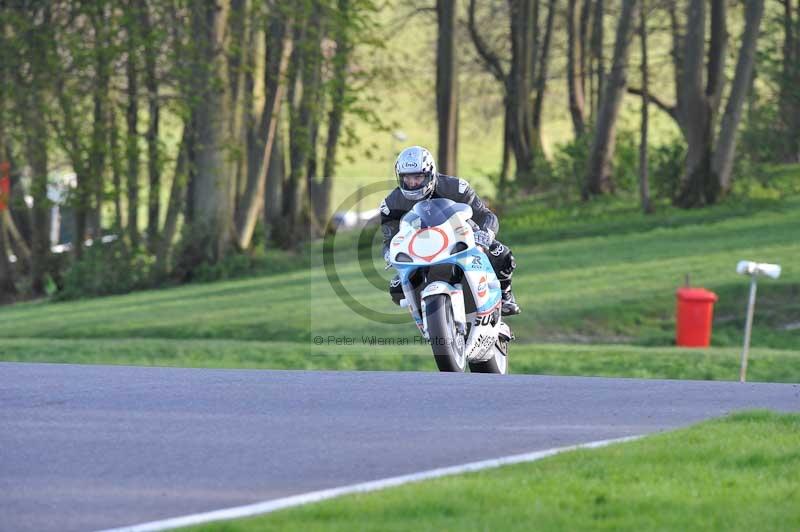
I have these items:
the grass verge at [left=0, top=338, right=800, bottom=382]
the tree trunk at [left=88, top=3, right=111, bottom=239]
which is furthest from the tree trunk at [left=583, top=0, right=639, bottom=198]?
the grass verge at [left=0, top=338, right=800, bottom=382]

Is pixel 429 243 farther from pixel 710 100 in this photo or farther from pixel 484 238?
pixel 710 100

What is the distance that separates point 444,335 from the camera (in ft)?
42.0

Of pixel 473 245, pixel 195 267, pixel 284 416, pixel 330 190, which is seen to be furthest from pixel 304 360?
pixel 330 190

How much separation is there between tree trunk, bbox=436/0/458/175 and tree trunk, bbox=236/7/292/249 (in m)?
4.03

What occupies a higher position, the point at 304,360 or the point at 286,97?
the point at 286,97

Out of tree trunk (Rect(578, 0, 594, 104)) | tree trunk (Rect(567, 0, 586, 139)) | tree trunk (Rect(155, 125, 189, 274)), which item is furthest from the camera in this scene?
tree trunk (Rect(578, 0, 594, 104))

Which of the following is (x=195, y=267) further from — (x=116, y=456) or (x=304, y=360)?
(x=116, y=456)

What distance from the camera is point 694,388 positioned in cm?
1159

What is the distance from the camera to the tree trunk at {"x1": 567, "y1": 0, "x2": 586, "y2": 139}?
51125 mm

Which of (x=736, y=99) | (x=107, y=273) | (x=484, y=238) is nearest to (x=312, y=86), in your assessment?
(x=107, y=273)

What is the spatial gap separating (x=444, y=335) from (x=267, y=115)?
28.1 meters

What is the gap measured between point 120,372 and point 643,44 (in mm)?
30068

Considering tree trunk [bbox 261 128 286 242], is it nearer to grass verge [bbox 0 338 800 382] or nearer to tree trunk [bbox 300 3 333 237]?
tree trunk [bbox 300 3 333 237]

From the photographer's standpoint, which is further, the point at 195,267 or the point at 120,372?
the point at 195,267
